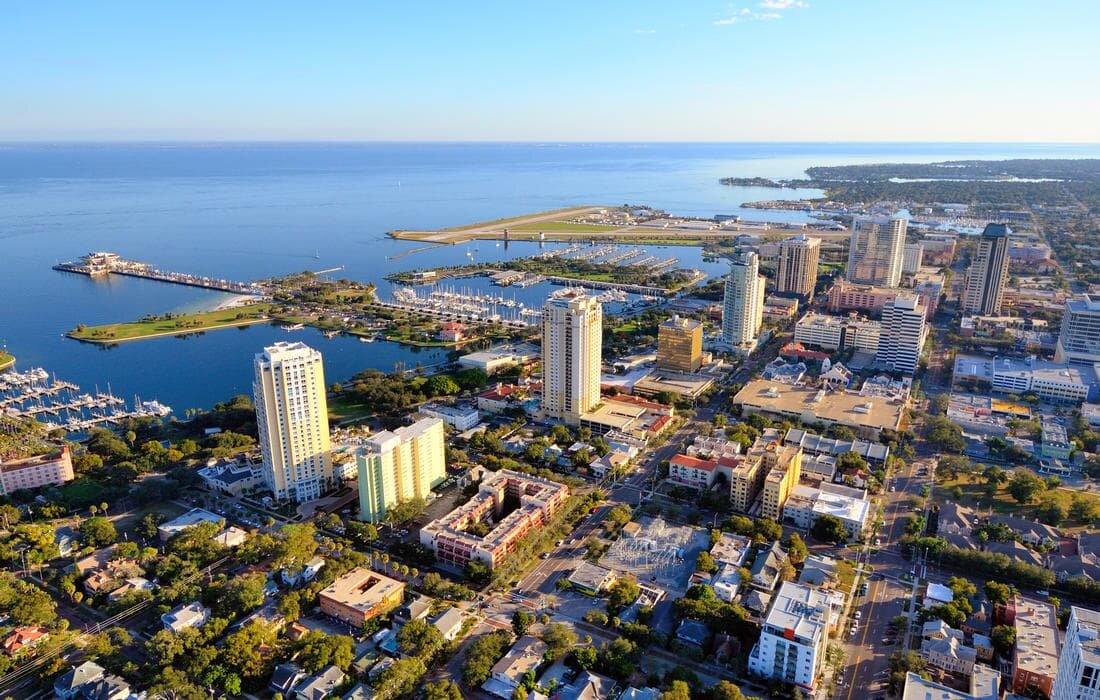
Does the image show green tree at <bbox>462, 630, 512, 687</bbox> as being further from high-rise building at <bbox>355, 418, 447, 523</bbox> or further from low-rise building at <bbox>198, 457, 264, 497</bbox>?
low-rise building at <bbox>198, 457, 264, 497</bbox>

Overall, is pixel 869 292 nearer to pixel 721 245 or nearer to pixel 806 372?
pixel 806 372

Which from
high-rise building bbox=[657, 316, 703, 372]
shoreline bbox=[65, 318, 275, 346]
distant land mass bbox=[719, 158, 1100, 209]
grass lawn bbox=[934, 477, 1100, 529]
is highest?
distant land mass bbox=[719, 158, 1100, 209]

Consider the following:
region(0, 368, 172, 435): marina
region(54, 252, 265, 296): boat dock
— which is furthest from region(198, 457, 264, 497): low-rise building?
region(54, 252, 265, 296): boat dock

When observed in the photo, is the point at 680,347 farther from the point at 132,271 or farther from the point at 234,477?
the point at 132,271

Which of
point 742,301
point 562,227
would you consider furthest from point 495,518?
point 562,227

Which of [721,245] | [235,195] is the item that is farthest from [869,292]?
[235,195]

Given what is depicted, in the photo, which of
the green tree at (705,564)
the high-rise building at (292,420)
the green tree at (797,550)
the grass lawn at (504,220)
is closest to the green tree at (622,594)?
the green tree at (705,564)
